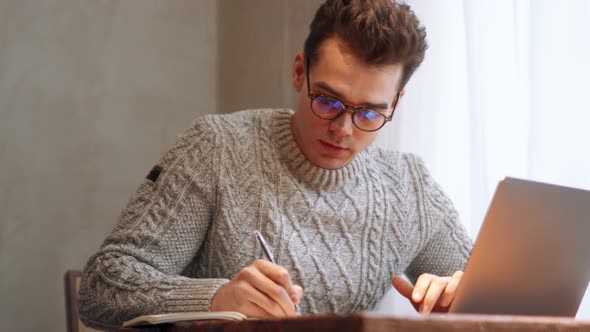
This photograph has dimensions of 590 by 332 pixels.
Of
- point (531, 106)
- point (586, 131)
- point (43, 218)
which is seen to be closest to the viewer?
point (586, 131)

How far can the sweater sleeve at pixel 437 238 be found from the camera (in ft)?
5.90

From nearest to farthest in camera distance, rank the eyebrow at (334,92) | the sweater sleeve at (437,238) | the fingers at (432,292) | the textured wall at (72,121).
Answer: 1. the fingers at (432,292)
2. the eyebrow at (334,92)
3. the sweater sleeve at (437,238)
4. the textured wall at (72,121)

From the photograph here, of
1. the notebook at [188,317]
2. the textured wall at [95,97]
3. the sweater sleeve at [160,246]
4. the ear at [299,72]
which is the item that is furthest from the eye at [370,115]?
the textured wall at [95,97]

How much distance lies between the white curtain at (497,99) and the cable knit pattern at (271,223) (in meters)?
0.24

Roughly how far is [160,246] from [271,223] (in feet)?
0.79

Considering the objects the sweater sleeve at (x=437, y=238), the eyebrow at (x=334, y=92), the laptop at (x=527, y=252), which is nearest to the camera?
the laptop at (x=527, y=252)

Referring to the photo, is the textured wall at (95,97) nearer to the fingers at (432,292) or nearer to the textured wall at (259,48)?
the textured wall at (259,48)

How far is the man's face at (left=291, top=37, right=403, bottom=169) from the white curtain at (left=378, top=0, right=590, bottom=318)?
0.44 m

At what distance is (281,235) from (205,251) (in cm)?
16

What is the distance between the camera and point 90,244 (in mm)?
2725

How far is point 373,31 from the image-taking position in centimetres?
159

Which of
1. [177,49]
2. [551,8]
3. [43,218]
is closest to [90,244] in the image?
[43,218]

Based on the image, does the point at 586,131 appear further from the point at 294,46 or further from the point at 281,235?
the point at 294,46

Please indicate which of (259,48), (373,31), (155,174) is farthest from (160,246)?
(259,48)
